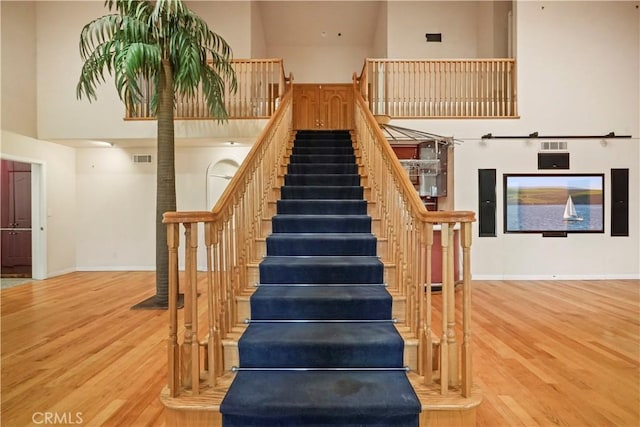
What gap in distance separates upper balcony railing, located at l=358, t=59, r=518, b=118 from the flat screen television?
1.36m

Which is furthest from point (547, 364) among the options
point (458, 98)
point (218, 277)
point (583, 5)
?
point (583, 5)

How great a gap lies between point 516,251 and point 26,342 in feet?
23.5

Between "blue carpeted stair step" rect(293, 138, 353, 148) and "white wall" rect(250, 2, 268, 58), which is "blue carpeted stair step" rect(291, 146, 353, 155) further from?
"white wall" rect(250, 2, 268, 58)

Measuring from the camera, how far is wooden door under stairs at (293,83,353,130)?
27.9 feet

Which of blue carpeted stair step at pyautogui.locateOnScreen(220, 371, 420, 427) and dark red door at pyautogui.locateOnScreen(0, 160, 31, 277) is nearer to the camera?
blue carpeted stair step at pyautogui.locateOnScreen(220, 371, 420, 427)

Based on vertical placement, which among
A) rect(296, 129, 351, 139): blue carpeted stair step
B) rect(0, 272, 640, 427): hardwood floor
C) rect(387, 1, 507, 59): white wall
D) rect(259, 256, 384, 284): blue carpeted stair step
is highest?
rect(387, 1, 507, 59): white wall

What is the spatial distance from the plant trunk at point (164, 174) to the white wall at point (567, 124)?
4041 millimetres

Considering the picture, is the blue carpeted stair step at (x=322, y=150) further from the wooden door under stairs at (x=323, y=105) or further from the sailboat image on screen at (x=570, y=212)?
the sailboat image on screen at (x=570, y=212)

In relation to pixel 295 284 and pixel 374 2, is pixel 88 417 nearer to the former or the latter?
pixel 295 284

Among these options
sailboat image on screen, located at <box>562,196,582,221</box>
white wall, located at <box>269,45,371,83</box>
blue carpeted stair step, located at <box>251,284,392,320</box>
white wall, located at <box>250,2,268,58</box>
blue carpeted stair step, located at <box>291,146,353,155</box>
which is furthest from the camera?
white wall, located at <box>269,45,371,83</box>

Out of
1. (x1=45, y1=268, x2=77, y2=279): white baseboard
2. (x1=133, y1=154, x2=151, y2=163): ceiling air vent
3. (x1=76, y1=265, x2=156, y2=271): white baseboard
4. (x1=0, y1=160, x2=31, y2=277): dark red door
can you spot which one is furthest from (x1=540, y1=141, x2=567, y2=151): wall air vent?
(x1=0, y1=160, x2=31, y2=277): dark red door

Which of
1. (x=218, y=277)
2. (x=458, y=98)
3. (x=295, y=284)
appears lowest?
(x=295, y=284)

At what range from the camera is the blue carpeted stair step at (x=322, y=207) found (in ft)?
13.6

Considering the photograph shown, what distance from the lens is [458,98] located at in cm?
682
